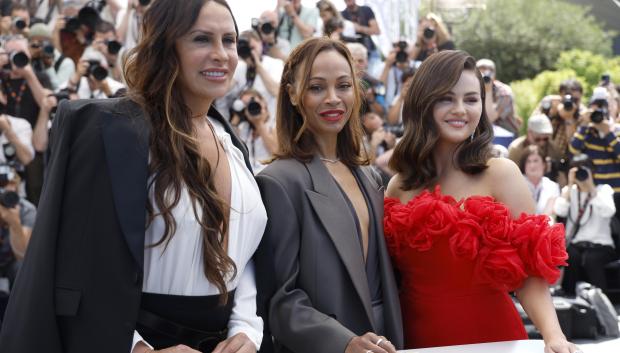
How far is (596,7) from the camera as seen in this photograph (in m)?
38.4

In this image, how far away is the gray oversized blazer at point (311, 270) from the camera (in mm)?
2480

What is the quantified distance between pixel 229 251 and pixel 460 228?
0.89 meters

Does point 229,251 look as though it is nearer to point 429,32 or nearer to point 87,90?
point 87,90

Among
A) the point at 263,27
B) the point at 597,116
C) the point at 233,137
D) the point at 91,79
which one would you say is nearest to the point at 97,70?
the point at 91,79

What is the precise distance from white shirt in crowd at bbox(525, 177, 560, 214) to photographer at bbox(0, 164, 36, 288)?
440 centimetres

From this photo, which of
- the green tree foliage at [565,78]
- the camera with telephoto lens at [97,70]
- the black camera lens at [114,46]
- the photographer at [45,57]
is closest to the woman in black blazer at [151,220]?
the camera with telephoto lens at [97,70]

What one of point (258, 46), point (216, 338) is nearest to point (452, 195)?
point (216, 338)

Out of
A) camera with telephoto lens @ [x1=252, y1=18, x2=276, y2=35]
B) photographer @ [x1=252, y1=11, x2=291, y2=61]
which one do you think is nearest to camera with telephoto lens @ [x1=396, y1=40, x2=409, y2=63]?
photographer @ [x1=252, y1=11, x2=291, y2=61]

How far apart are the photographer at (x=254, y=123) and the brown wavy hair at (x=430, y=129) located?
3379 mm

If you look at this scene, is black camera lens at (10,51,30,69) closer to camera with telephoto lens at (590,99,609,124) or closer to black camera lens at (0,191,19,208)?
black camera lens at (0,191,19,208)

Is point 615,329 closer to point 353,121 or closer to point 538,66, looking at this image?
point 353,121

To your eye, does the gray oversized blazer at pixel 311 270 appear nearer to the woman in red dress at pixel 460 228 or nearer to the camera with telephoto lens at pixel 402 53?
the woman in red dress at pixel 460 228

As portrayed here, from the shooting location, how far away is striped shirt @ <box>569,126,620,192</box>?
8.30 meters

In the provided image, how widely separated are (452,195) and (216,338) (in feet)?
3.64
